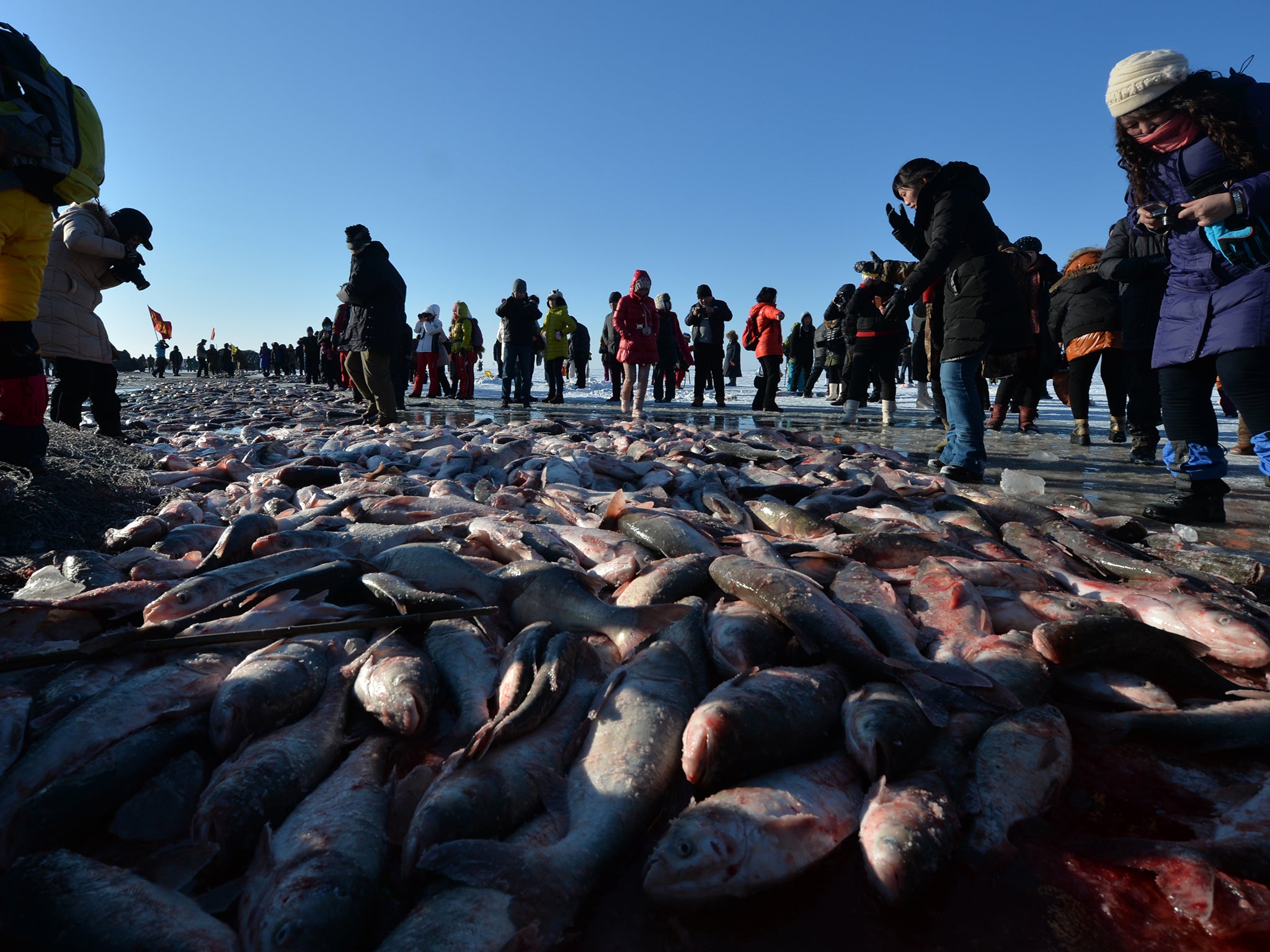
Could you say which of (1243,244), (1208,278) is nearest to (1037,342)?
(1208,278)

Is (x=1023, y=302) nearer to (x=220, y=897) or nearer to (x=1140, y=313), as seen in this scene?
(x=1140, y=313)

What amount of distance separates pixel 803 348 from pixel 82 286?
1949cm

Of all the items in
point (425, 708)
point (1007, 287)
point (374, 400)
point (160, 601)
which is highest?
point (1007, 287)

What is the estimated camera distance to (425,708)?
6.72 feet

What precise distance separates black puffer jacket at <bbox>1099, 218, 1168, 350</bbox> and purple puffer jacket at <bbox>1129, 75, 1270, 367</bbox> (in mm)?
303

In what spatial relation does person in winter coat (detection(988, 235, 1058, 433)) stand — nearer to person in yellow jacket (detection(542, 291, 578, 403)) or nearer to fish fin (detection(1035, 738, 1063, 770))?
fish fin (detection(1035, 738, 1063, 770))

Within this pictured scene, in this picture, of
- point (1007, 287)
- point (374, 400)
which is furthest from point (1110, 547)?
point (374, 400)

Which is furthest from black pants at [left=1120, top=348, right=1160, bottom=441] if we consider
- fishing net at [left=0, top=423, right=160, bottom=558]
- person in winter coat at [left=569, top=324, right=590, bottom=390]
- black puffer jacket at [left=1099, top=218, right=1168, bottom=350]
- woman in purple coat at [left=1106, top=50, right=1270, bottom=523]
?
person in winter coat at [left=569, top=324, right=590, bottom=390]

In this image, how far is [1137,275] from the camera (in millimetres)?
4953

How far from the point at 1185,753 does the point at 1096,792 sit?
1.31ft

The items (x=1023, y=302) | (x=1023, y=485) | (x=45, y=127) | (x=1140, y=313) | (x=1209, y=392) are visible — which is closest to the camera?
(x=45, y=127)

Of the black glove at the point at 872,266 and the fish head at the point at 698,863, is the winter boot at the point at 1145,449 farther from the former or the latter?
the fish head at the point at 698,863

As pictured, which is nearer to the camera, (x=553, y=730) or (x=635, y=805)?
(x=635, y=805)

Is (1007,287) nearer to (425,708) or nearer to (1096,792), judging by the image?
(1096,792)
